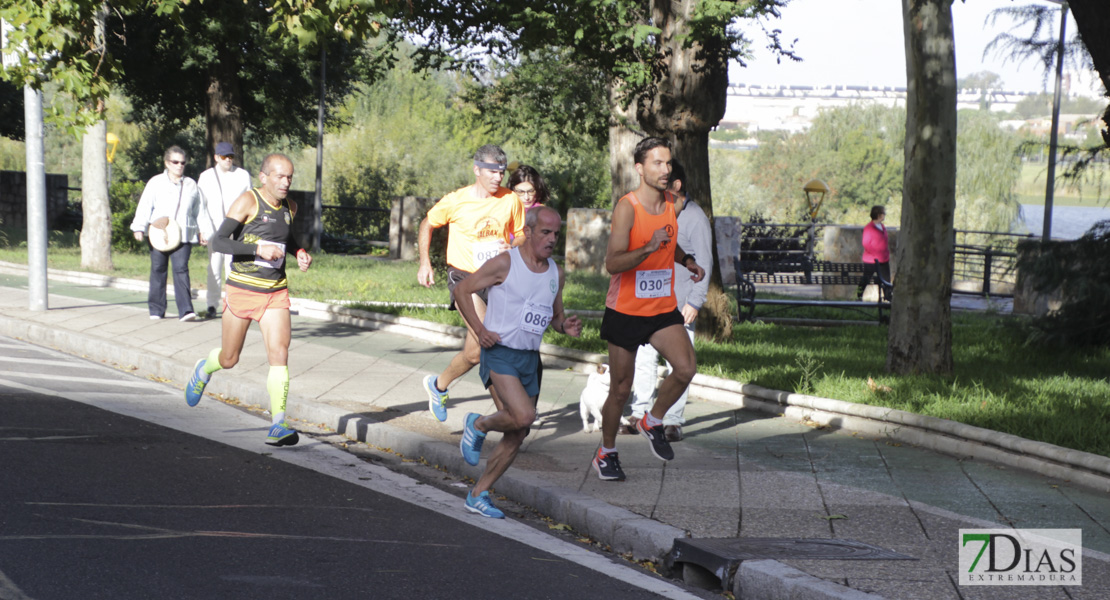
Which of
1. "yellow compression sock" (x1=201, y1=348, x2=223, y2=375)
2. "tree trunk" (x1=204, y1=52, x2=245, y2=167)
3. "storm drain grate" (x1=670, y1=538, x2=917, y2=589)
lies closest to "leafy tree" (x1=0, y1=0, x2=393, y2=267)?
"yellow compression sock" (x1=201, y1=348, x2=223, y2=375)

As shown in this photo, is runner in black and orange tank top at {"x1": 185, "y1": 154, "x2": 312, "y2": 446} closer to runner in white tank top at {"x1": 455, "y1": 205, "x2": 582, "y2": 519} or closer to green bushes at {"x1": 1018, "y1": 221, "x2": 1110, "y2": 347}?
runner in white tank top at {"x1": 455, "y1": 205, "x2": 582, "y2": 519}

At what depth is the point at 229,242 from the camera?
22.9 feet

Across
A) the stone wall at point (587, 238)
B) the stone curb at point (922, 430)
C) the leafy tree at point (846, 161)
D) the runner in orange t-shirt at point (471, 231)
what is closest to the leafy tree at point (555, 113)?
the stone wall at point (587, 238)

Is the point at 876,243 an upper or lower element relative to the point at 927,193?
lower

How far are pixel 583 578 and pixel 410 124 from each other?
60113 mm

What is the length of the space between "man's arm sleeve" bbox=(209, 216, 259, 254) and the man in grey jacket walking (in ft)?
8.30

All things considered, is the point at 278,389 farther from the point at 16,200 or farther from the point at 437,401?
the point at 16,200

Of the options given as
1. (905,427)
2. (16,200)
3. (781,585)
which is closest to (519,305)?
(781,585)

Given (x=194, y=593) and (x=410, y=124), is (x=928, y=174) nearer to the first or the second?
(x=194, y=593)

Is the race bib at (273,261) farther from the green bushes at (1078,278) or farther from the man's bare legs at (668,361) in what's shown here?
the green bushes at (1078,278)

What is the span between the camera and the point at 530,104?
29750 millimetres

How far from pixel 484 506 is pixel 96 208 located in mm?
14908

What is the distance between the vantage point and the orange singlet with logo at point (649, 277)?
6285 millimetres

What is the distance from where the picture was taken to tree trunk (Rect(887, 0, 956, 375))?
30.8ft
